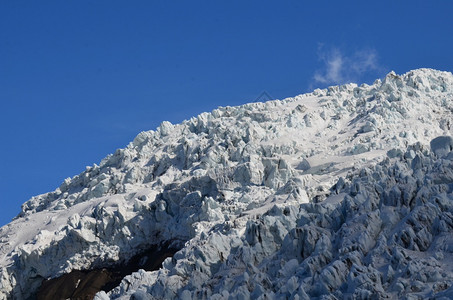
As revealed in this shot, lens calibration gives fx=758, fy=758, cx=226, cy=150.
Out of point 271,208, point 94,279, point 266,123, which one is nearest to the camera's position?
point 271,208

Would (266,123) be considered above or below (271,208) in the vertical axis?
above

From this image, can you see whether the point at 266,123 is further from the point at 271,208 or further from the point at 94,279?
the point at 271,208

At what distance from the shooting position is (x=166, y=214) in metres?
81.0

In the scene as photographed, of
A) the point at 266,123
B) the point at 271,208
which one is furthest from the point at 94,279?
the point at 266,123

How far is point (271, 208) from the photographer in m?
64.4

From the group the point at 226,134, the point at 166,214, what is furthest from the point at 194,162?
the point at 166,214

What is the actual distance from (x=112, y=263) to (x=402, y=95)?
41.5 m

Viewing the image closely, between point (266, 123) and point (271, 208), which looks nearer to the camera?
point (271, 208)

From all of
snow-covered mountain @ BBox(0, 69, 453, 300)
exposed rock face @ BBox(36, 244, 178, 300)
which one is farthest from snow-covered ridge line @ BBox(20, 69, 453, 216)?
exposed rock face @ BBox(36, 244, 178, 300)

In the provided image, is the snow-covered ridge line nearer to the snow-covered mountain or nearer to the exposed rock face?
the snow-covered mountain

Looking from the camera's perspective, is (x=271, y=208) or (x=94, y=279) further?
→ (x=94, y=279)

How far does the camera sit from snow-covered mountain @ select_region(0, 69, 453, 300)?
46031mm

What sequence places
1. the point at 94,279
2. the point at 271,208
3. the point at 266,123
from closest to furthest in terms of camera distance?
the point at 271,208 < the point at 94,279 < the point at 266,123

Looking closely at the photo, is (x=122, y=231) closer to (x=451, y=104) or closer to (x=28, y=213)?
(x=28, y=213)
